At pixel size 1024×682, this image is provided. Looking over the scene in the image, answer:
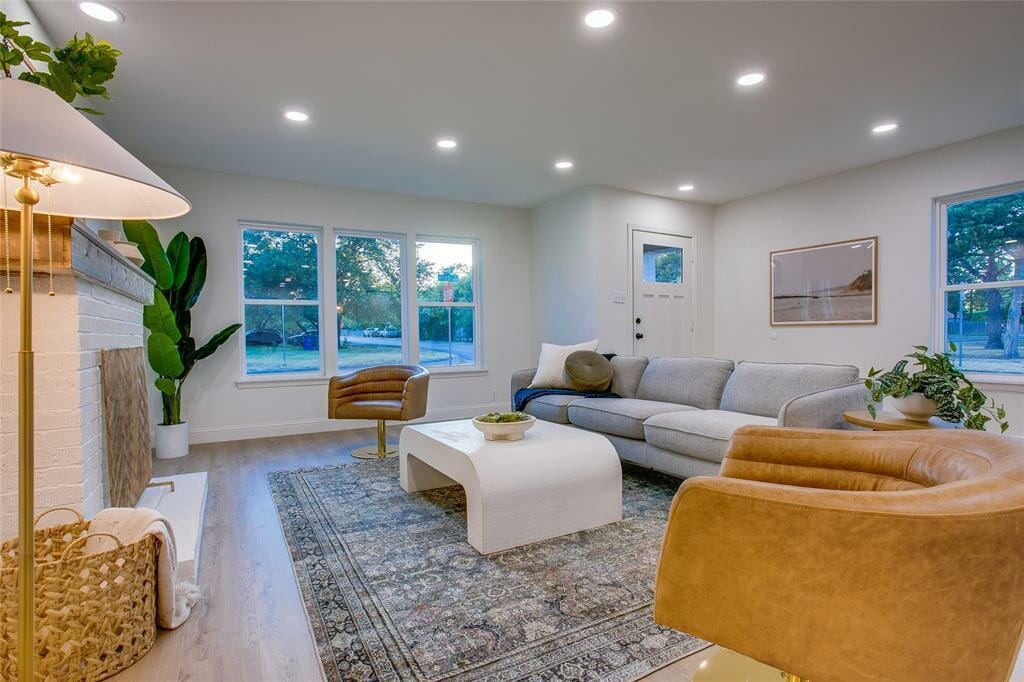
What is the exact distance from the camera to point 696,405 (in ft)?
11.3

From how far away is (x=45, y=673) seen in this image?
1.32m

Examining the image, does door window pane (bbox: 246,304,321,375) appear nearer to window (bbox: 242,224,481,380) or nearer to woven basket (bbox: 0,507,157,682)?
window (bbox: 242,224,481,380)

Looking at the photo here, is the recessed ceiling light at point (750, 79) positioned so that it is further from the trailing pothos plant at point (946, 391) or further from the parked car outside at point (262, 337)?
the parked car outside at point (262, 337)

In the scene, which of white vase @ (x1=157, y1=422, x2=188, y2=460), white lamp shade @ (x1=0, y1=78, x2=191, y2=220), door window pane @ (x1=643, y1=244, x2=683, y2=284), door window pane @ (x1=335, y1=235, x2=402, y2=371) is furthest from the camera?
door window pane @ (x1=643, y1=244, x2=683, y2=284)

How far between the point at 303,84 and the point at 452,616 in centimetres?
297

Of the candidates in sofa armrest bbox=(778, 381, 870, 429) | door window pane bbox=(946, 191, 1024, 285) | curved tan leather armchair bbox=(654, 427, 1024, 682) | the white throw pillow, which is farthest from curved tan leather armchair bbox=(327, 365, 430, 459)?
door window pane bbox=(946, 191, 1024, 285)

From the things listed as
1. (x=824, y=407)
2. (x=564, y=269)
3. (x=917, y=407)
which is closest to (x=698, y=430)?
(x=824, y=407)

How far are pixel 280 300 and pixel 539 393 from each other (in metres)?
2.76

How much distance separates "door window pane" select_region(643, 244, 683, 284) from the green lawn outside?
2.71 meters

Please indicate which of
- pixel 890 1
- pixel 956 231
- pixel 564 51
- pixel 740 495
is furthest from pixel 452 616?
pixel 956 231

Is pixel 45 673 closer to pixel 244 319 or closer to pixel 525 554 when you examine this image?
pixel 525 554

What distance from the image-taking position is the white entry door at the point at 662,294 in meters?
5.54

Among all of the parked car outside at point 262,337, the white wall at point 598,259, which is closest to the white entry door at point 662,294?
the white wall at point 598,259

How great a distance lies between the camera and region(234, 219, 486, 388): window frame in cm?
474
